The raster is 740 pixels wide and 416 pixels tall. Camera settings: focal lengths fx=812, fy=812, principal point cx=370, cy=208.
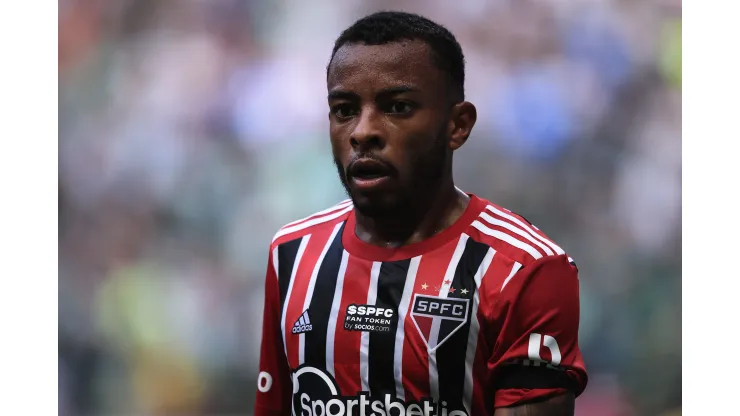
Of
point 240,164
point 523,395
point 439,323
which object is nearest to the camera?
point 523,395

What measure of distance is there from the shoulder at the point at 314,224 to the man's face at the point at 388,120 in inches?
9.0

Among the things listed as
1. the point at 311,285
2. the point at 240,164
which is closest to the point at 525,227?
the point at 311,285

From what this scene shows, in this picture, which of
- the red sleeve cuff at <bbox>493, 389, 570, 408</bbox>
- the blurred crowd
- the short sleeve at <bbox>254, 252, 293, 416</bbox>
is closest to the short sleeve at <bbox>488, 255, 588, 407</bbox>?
the red sleeve cuff at <bbox>493, 389, 570, 408</bbox>

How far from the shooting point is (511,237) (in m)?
1.66

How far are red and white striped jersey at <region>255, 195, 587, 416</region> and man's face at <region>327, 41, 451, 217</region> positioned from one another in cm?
15

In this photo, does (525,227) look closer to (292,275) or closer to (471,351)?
(471,351)

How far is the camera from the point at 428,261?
1.69 meters

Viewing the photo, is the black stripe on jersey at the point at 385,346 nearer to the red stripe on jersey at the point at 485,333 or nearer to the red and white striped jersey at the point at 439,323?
the red and white striped jersey at the point at 439,323

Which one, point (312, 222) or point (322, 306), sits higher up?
point (312, 222)

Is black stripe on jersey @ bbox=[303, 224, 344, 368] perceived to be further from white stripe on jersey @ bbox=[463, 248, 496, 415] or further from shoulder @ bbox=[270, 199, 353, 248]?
white stripe on jersey @ bbox=[463, 248, 496, 415]

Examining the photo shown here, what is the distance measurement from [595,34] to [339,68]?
1.23 meters

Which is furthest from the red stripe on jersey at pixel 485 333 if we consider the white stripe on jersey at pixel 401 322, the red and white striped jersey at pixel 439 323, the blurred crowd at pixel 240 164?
the blurred crowd at pixel 240 164

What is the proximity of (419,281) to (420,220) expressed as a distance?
0.45ft

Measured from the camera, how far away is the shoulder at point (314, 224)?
1899 millimetres
